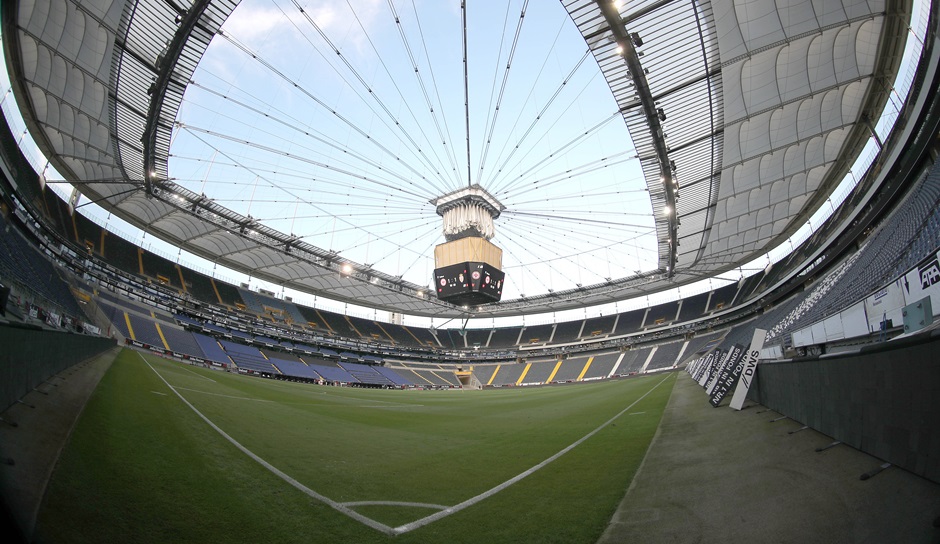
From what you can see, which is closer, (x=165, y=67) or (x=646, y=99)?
(x=165, y=67)

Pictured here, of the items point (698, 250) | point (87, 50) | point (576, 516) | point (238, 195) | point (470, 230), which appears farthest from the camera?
point (698, 250)

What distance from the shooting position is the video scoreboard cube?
3481cm

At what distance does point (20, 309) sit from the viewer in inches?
489

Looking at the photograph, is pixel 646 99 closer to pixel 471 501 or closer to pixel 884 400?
pixel 884 400

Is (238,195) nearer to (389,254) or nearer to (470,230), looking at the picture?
(389,254)

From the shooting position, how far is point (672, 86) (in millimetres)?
19109

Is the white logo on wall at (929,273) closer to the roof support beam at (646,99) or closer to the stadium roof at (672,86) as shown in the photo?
the stadium roof at (672,86)

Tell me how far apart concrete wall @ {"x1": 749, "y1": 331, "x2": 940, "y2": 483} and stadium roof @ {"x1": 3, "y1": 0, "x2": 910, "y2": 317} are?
51.0 ft

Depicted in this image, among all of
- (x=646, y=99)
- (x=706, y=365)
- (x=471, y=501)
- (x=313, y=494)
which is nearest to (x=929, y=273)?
(x=471, y=501)

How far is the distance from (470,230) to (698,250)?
75.7 feet

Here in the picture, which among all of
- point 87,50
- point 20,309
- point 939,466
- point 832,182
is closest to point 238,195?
point 87,50

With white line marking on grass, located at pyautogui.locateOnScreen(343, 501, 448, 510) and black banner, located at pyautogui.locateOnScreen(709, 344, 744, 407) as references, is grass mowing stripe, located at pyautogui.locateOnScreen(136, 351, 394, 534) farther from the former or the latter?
black banner, located at pyautogui.locateOnScreen(709, 344, 744, 407)

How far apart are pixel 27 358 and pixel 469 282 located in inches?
1128

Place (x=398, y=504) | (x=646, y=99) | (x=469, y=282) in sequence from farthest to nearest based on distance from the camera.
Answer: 1. (x=469, y=282)
2. (x=646, y=99)
3. (x=398, y=504)
